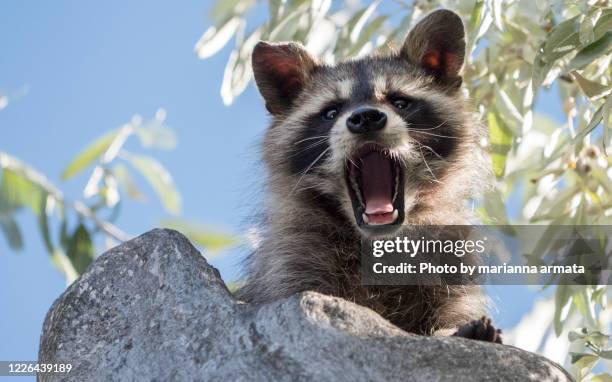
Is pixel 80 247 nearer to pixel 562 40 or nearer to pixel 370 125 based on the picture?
pixel 370 125

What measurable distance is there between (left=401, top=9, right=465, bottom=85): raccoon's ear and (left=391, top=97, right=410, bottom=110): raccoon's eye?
388 mm

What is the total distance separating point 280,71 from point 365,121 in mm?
1069

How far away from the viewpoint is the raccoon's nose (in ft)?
17.3

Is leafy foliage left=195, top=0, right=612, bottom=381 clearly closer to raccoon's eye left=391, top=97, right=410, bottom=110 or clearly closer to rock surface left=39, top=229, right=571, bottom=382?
raccoon's eye left=391, top=97, right=410, bottom=110

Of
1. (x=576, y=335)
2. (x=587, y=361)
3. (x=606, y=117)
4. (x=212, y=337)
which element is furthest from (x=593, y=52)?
(x=212, y=337)

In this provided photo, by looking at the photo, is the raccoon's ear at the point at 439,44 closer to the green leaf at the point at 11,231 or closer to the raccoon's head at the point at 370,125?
the raccoon's head at the point at 370,125

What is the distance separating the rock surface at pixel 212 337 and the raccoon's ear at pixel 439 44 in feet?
7.25

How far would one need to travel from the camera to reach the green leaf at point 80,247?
7227 millimetres

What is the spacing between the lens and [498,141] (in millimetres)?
6809

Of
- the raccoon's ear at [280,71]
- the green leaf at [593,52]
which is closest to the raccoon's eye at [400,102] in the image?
the raccoon's ear at [280,71]

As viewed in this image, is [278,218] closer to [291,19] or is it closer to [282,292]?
[282,292]

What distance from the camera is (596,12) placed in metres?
5.48

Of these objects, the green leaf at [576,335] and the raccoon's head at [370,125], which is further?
the raccoon's head at [370,125]


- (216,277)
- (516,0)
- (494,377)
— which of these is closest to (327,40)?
(516,0)
